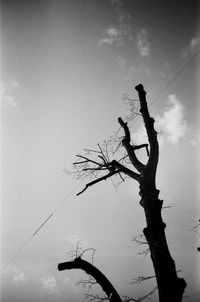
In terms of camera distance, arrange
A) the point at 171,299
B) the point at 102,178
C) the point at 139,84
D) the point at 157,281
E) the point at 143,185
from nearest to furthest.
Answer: the point at 171,299
the point at 157,281
the point at 143,185
the point at 102,178
the point at 139,84

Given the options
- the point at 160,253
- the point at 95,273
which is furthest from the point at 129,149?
the point at 95,273

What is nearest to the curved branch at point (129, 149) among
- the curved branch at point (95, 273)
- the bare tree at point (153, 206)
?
the bare tree at point (153, 206)

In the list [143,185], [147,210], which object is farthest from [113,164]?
[147,210]

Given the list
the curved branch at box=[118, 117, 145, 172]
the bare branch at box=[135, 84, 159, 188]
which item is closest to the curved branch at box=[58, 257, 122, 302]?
the bare branch at box=[135, 84, 159, 188]

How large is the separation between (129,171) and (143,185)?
582mm

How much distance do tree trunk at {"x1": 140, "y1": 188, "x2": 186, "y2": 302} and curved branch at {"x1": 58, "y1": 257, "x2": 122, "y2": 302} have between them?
2.70 ft

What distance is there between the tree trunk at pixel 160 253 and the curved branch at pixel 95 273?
2.70 feet

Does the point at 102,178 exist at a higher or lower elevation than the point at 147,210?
higher

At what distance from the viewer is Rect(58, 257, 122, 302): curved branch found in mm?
3896

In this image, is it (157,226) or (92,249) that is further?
(92,249)

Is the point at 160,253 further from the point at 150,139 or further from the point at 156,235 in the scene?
the point at 150,139

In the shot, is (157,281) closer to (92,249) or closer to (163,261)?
(163,261)

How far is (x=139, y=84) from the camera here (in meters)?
6.11

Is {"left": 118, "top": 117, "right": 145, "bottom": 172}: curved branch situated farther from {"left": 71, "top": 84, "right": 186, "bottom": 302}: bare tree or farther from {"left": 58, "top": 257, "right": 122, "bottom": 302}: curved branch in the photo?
{"left": 58, "top": 257, "right": 122, "bottom": 302}: curved branch
